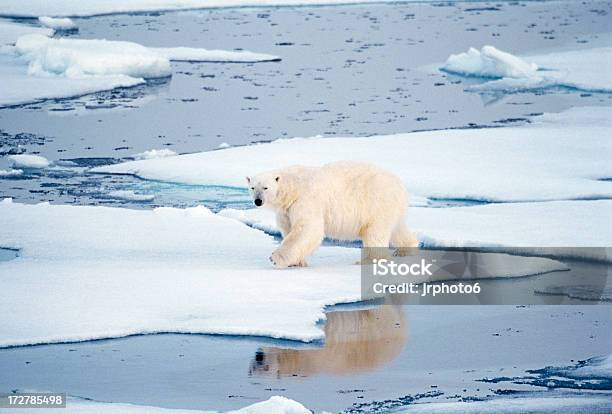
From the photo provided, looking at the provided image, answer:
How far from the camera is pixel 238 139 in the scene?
10898 mm

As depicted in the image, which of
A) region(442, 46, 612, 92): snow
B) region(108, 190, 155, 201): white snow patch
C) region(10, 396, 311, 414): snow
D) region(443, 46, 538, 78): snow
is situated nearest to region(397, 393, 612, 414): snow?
region(10, 396, 311, 414): snow

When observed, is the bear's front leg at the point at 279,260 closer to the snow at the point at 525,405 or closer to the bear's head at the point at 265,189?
the bear's head at the point at 265,189

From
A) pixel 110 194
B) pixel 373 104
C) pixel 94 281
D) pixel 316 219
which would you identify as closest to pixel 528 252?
pixel 316 219

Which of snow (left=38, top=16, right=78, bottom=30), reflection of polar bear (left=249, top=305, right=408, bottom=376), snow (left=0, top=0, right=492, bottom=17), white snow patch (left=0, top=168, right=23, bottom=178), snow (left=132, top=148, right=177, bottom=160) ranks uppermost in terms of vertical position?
snow (left=0, top=0, right=492, bottom=17)

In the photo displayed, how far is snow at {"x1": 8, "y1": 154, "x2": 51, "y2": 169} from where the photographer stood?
9.48 metres

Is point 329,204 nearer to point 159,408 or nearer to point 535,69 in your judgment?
point 159,408

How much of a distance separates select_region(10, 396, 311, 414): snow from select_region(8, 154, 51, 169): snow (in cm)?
545

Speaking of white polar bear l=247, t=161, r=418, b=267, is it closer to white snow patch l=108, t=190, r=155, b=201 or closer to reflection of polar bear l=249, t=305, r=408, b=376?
reflection of polar bear l=249, t=305, r=408, b=376

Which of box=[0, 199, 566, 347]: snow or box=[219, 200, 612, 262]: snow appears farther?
box=[219, 200, 612, 262]: snow

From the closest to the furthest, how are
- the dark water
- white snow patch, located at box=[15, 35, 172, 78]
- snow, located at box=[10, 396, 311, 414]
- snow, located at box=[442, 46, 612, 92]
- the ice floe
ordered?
snow, located at box=[10, 396, 311, 414], the dark water, the ice floe, snow, located at box=[442, 46, 612, 92], white snow patch, located at box=[15, 35, 172, 78]

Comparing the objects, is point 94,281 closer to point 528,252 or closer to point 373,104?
point 528,252

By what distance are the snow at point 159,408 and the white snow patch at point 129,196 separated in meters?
4.06

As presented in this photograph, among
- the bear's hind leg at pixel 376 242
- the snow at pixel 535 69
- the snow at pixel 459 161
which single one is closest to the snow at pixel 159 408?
the bear's hind leg at pixel 376 242

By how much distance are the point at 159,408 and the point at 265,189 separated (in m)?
1.99
